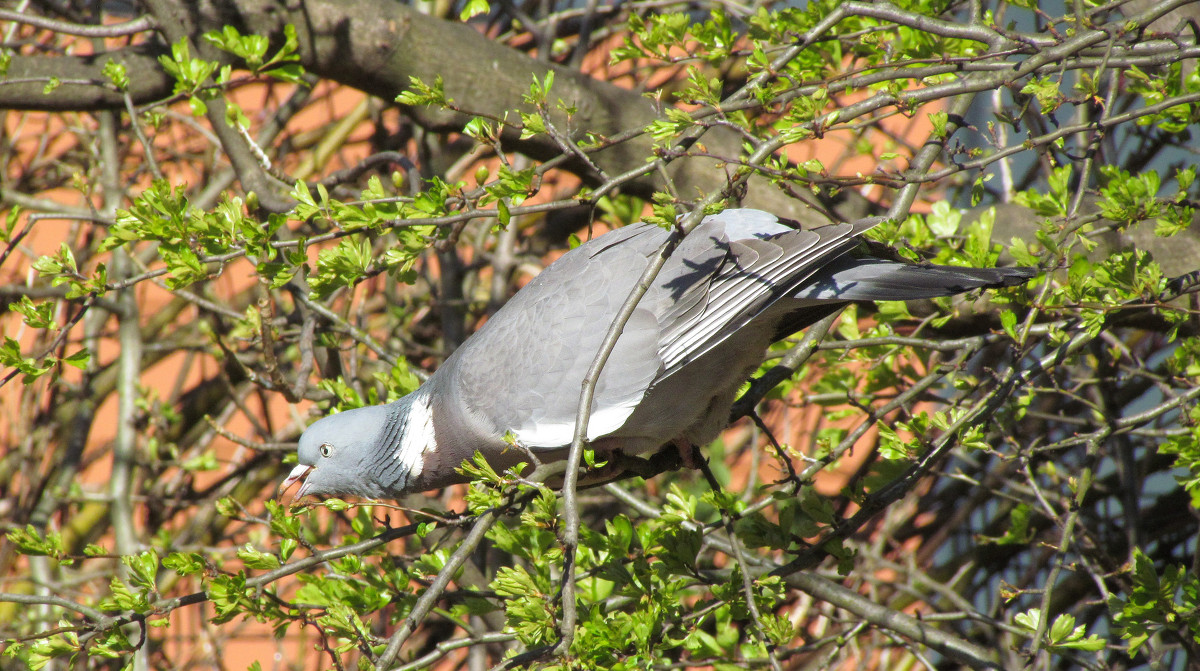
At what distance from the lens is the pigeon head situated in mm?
2986

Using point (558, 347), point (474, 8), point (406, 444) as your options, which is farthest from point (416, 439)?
point (474, 8)

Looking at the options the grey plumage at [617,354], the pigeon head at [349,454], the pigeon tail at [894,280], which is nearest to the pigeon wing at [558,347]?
the grey plumage at [617,354]

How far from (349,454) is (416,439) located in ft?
0.71

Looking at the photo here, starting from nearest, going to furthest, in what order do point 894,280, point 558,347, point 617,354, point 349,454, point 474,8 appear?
point 894,280 → point 617,354 → point 558,347 → point 349,454 → point 474,8

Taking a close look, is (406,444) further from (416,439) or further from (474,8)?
(474,8)

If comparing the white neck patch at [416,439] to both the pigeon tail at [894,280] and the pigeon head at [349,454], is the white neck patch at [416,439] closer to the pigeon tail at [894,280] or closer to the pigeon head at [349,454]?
the pigeon head at [349,454]

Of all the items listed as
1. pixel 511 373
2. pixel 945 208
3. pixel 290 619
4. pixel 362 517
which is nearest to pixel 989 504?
pixel 945 208

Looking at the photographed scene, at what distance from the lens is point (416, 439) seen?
301 cm

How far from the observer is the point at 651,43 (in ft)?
10.2

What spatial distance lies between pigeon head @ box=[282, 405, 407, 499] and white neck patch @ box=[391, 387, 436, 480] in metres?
0.03

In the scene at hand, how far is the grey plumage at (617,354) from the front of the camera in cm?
258

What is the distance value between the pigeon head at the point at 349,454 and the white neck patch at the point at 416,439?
0.03 m

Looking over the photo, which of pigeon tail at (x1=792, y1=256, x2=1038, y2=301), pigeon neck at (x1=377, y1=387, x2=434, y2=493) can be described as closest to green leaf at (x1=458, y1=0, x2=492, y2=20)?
pigeon neck at (x1=377, y1=387, x2=434, y2=493)

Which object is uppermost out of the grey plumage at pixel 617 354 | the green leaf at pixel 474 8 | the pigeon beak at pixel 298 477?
the green leaf at pixel 474 8
